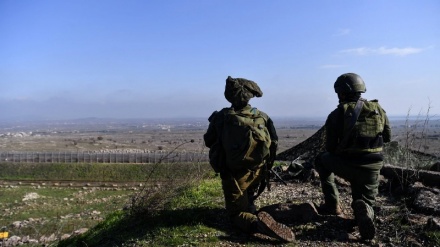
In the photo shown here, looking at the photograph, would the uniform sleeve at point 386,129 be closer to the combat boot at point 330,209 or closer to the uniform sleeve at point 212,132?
the combat boot at point 330,209

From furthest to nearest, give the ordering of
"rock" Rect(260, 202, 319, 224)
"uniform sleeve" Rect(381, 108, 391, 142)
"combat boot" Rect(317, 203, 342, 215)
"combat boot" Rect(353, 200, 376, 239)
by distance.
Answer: "combat boot" Rect(317, 203, 342, 215), "rock" Rect(260, 202, 319, 224), "uniform sleeve" Rect(381, 108, 391, 142), "combat boot" Rect(353, 200, 376, 239)

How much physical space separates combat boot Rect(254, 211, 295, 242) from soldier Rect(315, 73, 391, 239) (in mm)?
921

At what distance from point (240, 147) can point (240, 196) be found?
24.7 inches

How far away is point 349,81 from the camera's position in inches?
211

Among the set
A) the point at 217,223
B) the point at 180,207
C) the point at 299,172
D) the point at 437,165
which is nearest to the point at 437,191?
the point at 437,165

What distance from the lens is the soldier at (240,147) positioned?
5379mm

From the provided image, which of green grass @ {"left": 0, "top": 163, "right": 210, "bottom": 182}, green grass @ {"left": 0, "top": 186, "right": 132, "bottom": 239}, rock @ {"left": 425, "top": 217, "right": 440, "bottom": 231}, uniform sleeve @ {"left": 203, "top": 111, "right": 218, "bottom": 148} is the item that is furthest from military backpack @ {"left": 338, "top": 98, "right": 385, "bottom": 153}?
green grass @ {"left": 0, "top": 163, "right": 210, "bottom": 182}

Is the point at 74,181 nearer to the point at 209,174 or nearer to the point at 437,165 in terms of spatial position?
the point at 209,174

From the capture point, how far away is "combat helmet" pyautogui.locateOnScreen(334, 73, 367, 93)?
5316 mm

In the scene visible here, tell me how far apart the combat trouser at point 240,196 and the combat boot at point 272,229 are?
0.12m

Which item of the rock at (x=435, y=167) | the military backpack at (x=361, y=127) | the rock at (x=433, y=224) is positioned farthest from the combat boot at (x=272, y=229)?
the rock at (x=435, y=167)

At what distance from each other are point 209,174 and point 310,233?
572 cm

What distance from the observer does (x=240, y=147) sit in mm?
5375

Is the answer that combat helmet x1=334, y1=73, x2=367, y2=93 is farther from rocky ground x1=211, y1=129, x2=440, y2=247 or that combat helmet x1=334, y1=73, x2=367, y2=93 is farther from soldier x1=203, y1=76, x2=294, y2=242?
rocky ground x1=211, y1=129, x2=440, y2=247
